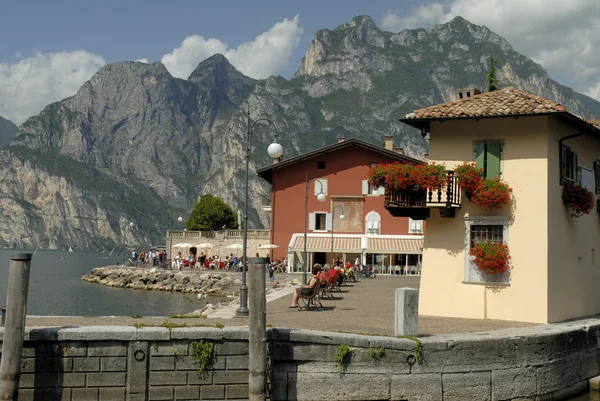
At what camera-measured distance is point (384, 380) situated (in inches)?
508

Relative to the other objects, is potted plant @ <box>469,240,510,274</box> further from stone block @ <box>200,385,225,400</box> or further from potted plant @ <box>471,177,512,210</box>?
stone block @ <box>200,385,225,400</box>

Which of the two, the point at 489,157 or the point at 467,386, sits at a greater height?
the point at 489,157

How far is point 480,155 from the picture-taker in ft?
61.6

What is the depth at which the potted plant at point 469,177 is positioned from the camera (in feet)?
59.8

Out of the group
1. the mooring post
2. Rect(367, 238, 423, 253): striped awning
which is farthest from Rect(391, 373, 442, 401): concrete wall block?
Rect(367, 238, 423, 253): striped awning

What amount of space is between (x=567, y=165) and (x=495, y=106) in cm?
299

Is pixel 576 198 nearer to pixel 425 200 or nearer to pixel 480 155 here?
pixel 480 155

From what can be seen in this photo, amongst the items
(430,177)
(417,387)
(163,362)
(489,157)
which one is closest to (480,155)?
(489,157)

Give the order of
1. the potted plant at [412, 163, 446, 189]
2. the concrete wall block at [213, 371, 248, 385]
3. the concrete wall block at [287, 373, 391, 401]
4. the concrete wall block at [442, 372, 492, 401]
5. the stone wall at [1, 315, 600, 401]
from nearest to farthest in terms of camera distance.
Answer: the stone wall at [1, 315, 600, 401]
the concrete wall block at [213, 371, 248, 385]
the concrete wall block at [287, 373, 391, 401]
the concrete wall block at [442, 372, 492, 401]
the potted plant at [412, 163, 446, 189]

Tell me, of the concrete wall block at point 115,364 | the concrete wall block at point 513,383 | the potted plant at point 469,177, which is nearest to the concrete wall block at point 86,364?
the concrete wall block at point 115,364

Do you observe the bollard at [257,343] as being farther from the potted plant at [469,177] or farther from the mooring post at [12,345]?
the potted plant at [469,177]

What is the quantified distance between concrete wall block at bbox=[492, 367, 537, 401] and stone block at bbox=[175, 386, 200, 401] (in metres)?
5.99

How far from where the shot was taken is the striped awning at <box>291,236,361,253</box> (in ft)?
166

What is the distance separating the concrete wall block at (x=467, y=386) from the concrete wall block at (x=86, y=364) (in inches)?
258
